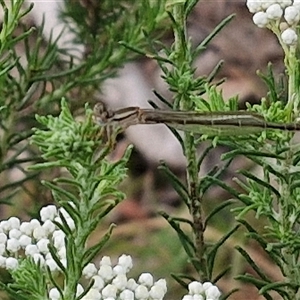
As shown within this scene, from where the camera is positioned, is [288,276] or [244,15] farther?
[244,15]

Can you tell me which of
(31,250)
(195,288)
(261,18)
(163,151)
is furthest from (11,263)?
(163,151)

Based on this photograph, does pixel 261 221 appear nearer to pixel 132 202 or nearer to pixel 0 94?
pixel 132 202

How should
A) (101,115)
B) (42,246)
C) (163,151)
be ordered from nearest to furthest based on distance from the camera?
(101,115) < (42,246) < (163,151)

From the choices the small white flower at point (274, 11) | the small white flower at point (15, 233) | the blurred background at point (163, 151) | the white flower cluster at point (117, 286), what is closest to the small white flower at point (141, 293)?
the white flower cluster at point (117, 286)

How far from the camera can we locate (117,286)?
0.51m

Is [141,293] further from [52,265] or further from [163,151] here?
[163,151]

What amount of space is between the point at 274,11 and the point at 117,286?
210 mm

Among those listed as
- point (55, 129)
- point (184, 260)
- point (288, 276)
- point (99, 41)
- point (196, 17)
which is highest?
point (196, 17)

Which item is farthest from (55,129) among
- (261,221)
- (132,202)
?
(132,202)

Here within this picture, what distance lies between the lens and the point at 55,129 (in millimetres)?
438

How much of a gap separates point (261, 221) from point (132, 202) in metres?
0.42

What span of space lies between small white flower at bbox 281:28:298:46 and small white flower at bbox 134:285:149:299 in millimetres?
189

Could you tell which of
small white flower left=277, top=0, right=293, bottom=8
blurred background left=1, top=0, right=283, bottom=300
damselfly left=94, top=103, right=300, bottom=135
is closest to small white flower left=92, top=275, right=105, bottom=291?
damselfly left=94, top=103, right=300, bottom=135

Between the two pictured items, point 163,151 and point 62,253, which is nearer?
point 62,253
